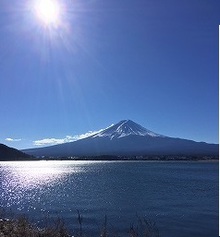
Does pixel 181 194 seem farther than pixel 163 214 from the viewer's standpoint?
Answer: Yes

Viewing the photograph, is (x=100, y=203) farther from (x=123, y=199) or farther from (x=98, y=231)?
(x=98, y=231)

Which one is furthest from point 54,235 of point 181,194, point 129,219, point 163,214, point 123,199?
point 181,194

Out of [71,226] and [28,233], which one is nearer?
[28,233]

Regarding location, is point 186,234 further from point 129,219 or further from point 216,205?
point 216,205

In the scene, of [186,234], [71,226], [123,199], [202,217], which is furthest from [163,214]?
[123,199]

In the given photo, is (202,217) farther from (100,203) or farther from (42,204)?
(42,204)

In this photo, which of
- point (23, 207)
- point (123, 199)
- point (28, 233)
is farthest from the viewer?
point (123, 199)

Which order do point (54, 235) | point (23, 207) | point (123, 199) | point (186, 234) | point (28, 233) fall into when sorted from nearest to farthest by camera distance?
1. point (28, 233)
2. point (54, 235)
3. point (186, 234)
4. point (23, 207)
5. point (123, 199)

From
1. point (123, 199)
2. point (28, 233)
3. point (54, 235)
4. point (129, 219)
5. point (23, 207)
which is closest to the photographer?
point (28, 233)

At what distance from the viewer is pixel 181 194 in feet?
140

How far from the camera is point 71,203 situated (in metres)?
36.0

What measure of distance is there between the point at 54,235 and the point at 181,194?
92.3ft

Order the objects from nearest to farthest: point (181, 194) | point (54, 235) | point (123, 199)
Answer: point (54, 235), point (123, 199), point (181, 194)

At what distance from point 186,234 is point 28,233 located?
36.2 ft
